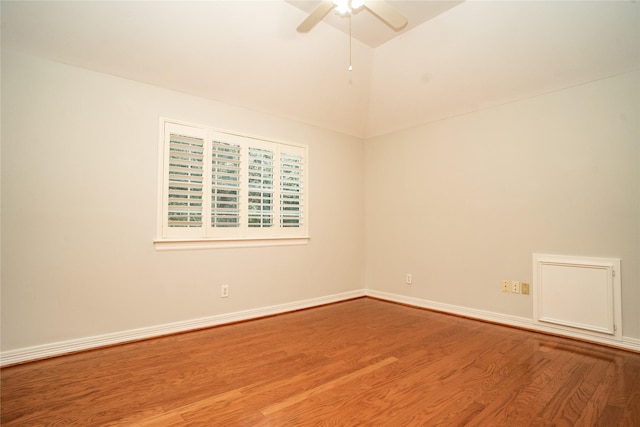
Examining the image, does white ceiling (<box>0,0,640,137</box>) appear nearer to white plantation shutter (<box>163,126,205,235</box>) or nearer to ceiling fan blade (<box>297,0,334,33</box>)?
white plantation shutter (<box>163,126,205,235</box>)

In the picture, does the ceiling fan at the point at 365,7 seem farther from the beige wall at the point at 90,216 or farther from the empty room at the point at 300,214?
the beige wall at the point at 90,216

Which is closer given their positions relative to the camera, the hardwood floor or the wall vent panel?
the hardwood floor

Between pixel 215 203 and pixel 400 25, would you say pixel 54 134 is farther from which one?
pixel 400 25

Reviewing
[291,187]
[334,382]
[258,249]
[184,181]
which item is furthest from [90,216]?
[334,382]

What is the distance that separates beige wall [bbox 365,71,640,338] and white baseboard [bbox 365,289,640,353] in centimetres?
7

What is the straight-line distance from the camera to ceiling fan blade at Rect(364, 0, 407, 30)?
7.41ft

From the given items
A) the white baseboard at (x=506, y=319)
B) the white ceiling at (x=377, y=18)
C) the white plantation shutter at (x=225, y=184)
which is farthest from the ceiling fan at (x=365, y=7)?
the white baseboard at (x=506, y=319)

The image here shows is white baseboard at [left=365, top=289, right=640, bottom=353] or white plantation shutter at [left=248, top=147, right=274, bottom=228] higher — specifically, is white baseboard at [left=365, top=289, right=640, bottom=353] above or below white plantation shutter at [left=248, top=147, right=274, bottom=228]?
below

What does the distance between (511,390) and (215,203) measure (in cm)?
294

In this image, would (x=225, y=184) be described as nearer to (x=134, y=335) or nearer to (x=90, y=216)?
(x=90, y=216)

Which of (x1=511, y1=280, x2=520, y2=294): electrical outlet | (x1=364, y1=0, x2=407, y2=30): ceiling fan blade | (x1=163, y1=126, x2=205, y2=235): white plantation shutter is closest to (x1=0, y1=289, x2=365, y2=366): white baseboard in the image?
(x1=163, y1=126, x2=205, y2=235): white plantation shutter

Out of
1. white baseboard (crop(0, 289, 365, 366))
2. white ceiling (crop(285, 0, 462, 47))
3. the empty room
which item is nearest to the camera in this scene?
the empty room

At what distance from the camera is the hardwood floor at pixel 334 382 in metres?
1.78

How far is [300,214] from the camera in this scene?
420 cm
